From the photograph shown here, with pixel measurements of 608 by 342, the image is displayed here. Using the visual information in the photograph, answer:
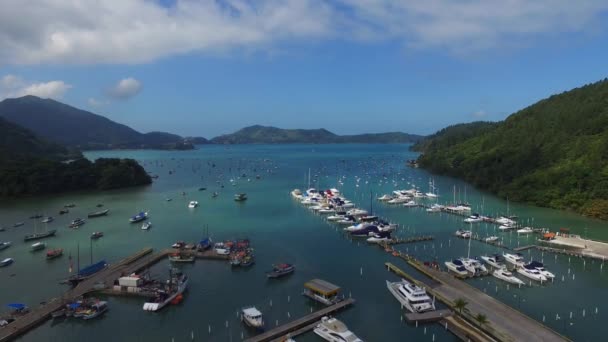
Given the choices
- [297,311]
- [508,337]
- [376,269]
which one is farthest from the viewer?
[376,269]

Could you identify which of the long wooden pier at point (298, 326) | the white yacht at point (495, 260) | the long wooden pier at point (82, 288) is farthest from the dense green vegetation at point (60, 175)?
the white yacht at point (495, 260)

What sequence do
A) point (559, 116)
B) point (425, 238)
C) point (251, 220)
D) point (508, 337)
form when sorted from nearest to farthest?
point (508, 337), point (425, 238), point (251, 220), point (559, 116)

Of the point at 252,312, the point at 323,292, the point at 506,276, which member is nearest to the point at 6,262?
the point at 252,312

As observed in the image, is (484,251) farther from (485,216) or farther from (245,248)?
(245,248)

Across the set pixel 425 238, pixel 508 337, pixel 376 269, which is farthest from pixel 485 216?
pixel 508 337

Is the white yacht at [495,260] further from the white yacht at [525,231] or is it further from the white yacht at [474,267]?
the white yacht at [525,231]

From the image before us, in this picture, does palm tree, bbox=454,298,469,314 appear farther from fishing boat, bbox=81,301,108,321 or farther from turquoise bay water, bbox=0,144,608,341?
fishing boat, bbox=81,301,108,321

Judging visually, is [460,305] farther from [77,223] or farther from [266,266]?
[77,223]
